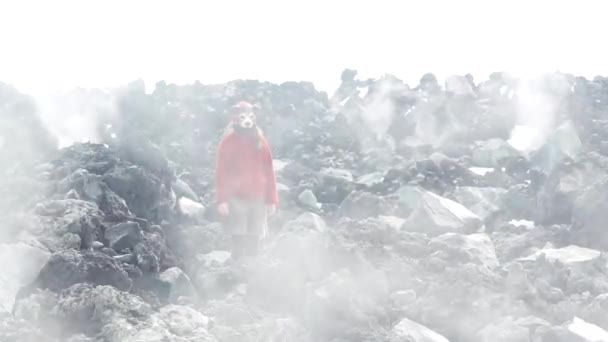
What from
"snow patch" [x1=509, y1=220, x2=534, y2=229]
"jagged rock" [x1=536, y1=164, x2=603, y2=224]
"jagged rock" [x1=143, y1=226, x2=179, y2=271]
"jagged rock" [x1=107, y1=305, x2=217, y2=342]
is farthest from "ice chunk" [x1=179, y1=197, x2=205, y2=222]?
"jagged rock" [x1=536, y1=164, x2=603, y2=224]

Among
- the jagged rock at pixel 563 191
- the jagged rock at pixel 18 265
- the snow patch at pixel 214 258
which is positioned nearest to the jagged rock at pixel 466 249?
the jagged rock at pixel 563 191

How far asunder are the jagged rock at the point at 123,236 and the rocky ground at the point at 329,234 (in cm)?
1

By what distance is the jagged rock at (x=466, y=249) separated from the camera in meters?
6.54

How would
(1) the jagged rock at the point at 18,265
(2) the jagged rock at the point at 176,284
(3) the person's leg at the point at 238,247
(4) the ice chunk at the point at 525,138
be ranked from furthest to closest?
1. (4) the ice chunk at the point at 525,138
2. (3) the person's leg at the point at 238,247
3. (2) the jagged rock at the point at 176,284
4. (1) the jagged rock at the point at 18,265

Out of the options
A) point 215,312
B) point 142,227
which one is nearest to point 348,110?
point 142,227

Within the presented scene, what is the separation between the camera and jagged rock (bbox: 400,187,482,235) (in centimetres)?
756

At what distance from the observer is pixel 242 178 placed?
7.18 meters

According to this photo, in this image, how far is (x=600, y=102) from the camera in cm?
1273

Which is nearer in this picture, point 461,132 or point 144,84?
point 461,132

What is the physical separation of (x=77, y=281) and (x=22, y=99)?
7.25 meters

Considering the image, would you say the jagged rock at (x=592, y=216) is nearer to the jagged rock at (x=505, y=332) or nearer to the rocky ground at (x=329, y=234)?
the rocky ground at (x=329, y=234)

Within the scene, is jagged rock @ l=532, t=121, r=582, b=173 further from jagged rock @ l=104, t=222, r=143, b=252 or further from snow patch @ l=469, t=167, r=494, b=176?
jagged rock @ l=104, t=222, r=143, b=252

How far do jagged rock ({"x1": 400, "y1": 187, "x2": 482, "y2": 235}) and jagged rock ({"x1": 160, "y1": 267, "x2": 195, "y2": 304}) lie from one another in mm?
2644

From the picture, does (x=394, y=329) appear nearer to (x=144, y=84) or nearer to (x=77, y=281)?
(x=77, y=281)
